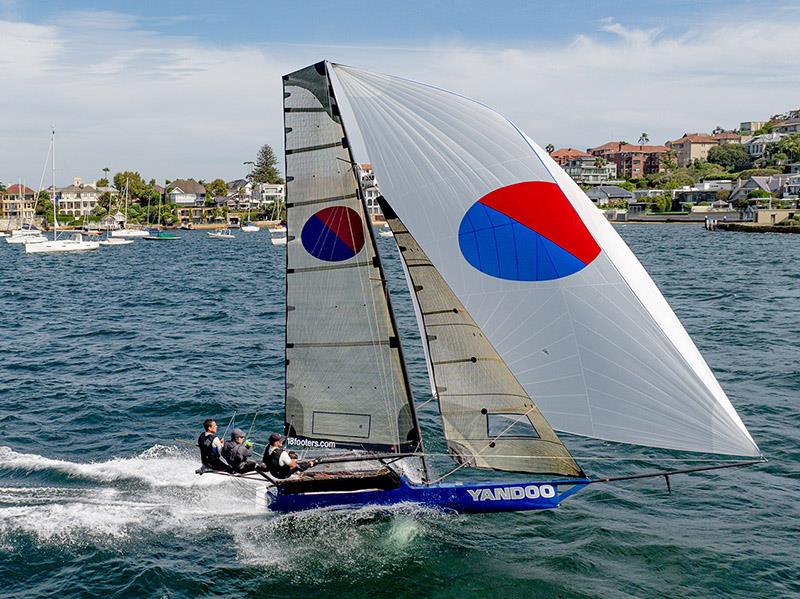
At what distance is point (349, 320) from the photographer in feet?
45.6

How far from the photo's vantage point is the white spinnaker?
11.3 metres

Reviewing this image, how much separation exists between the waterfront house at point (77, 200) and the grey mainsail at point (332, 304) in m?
180

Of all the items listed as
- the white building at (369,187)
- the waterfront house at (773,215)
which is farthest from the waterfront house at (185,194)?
the waterfront house at (773,215)

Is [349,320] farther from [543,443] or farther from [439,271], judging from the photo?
[543,443]

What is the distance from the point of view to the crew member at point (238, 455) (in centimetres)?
1418

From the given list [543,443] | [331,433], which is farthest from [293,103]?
[543,443]

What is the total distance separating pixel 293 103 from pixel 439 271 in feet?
12.3

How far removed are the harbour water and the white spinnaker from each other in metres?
1.73

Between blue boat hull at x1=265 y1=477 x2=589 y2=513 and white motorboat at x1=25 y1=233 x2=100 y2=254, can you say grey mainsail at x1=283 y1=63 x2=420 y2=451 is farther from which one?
white motorboat at x1=25 y1=233 x2=100 y2=254

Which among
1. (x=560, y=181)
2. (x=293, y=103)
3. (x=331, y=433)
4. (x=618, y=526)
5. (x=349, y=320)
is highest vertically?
(x=293, y=103)

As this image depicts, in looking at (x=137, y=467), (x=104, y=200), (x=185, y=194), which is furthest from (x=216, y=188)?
(x=137, y=467)

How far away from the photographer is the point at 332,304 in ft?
45.5

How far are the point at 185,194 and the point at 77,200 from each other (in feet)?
78.3

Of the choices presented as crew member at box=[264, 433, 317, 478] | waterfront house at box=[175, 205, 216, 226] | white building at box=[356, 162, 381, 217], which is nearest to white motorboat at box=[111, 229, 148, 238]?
white building at box=[356, 162, 381, 217]
